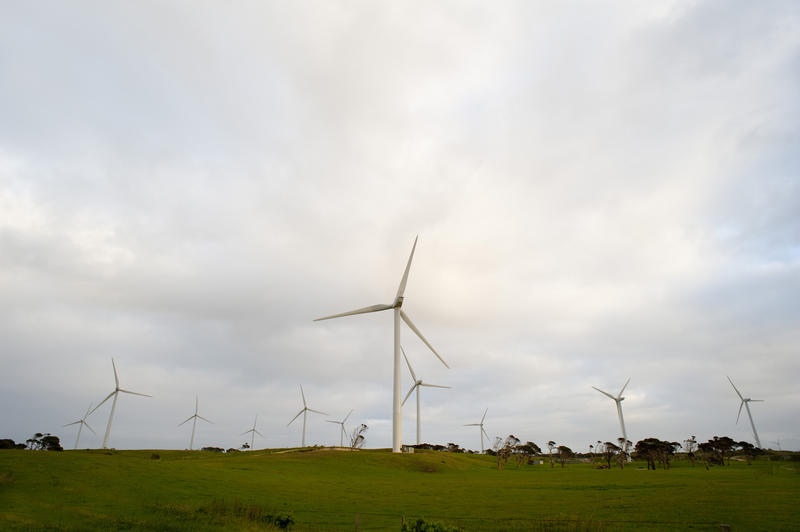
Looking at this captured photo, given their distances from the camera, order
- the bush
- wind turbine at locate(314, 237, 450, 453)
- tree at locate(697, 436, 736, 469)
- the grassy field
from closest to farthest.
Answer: the bush, the grassy field, wind turbine at locate(314, 237, 450, 453), tree at locate(697, 436, 736, 469)

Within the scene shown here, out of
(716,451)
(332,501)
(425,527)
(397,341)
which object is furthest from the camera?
(716,451)

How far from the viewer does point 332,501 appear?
49594 mm

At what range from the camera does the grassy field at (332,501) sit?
108 feet

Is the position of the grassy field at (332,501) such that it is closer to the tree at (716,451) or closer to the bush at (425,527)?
the bush at (425,527)

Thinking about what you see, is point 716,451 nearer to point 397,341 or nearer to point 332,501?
point 397,341

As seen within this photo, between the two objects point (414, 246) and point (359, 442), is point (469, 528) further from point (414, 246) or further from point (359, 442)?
point (359, 442)


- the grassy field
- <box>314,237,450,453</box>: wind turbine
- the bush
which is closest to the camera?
the bush

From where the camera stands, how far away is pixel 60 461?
200 ft

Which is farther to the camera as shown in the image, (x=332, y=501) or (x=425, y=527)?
(x=332, y=501)

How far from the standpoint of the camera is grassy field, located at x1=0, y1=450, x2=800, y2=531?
32.8m

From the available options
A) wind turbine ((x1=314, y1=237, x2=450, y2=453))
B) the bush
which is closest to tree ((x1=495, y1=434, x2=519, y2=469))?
wind turbine ((x1=314, y1=237, x2=450, y2=453))

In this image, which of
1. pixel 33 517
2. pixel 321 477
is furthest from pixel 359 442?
pixel 33 517

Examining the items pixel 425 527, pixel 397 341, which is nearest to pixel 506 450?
pixel 397 341

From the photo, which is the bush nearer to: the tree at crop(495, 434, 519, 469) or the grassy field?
the grassy field
